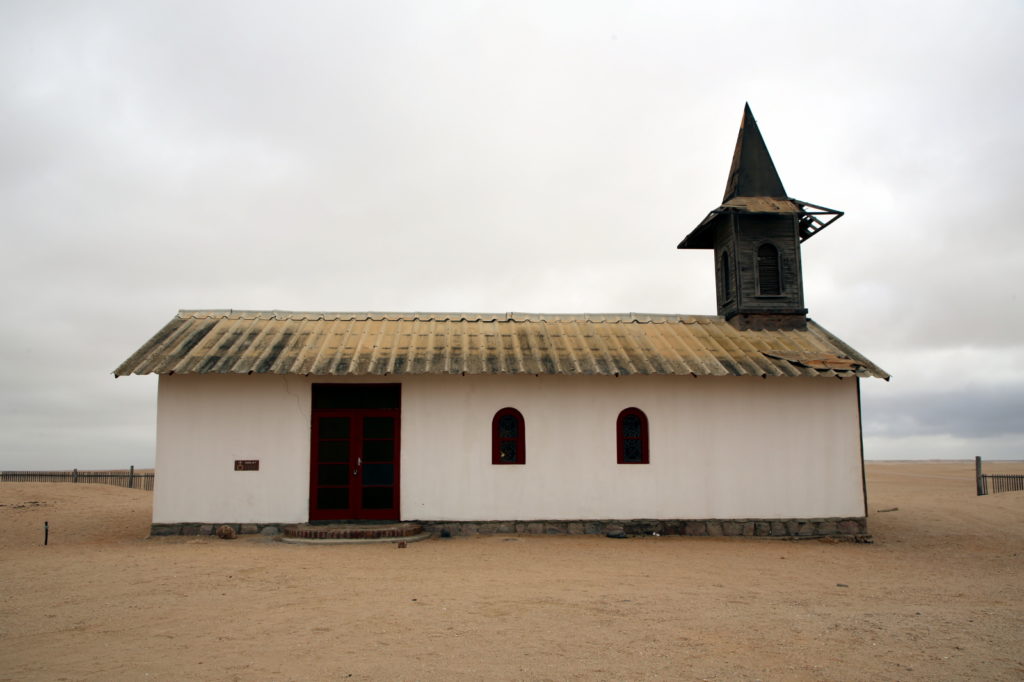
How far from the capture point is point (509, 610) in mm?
8359

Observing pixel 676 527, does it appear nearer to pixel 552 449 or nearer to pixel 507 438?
pixel 552 449

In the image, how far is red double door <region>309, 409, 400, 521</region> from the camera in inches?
591

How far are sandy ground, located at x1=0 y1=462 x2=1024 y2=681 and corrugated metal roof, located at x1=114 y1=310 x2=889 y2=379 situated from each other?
3413mm

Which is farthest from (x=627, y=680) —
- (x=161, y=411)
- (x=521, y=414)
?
(x=161, y=411)

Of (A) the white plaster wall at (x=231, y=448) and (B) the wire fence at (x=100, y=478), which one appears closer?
(A) the white plaster wall at (x=231, y=448)

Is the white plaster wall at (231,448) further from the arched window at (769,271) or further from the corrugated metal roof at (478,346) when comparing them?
the arched window at (769,271)

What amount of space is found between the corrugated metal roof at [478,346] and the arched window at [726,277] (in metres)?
1.15

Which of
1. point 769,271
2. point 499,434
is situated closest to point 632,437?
point 499,434

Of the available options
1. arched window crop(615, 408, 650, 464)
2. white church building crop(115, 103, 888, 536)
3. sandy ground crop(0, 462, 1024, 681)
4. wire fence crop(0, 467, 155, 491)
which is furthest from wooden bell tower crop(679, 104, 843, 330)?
wire fence crop(0, 467, 155, 491)

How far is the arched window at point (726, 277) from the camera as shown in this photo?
61.9 ft

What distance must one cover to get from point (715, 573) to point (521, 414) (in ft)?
18.3

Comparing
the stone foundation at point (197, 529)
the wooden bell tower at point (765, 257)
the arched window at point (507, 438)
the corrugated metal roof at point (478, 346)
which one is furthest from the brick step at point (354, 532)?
the wooden bell tower at point (765, 257)

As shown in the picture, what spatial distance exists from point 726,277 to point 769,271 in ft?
3.72

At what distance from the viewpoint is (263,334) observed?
16.2 meters
